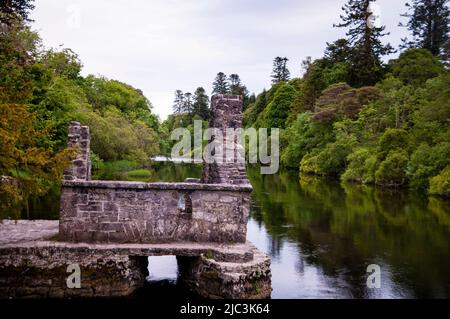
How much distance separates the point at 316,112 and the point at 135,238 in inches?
1831

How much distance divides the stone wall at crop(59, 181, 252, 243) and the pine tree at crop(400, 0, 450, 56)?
55352mm

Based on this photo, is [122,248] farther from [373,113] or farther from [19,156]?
[373,113]

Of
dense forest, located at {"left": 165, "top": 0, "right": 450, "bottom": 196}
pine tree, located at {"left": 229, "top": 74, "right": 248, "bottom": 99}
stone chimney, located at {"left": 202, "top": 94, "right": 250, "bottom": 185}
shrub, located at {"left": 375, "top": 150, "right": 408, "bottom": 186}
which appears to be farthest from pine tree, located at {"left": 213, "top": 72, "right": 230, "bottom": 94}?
stone chimney, located at {"left": 202, "top": 94, "right": 250, "bottom": 185}

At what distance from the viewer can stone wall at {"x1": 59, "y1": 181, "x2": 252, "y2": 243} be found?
465 inches

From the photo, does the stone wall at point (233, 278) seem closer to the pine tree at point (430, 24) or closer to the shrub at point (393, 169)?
the shrub at point (393, 169)

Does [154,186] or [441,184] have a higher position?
[154,186]

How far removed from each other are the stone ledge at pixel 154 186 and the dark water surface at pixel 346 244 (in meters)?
2.67

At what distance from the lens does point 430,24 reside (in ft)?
207

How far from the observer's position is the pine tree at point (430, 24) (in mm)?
60812

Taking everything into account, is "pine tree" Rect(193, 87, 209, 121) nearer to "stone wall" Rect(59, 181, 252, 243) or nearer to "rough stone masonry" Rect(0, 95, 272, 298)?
"rough stone masonry" Rect(0, 95, 272, 298)

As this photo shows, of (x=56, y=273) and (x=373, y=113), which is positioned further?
(x=373, y=113)

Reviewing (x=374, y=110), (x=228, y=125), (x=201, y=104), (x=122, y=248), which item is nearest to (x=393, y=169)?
(x=374, y=110)
